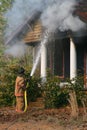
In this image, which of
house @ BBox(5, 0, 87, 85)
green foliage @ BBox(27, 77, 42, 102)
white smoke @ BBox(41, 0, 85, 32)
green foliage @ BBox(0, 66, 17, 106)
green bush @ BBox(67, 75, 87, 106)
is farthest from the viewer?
house @ BBox(5, 0, 87, 85)

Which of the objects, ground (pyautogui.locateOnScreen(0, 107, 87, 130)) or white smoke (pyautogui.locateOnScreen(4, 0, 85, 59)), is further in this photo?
white smoke (pyautogui.locateOnScreen(4, 0, 85, 59))

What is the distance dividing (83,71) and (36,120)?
7.51 m

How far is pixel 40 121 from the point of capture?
1105 cm

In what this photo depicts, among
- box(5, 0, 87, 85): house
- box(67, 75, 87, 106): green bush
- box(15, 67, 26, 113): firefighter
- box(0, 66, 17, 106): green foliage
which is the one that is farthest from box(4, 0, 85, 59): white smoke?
box(15, 67, 26, 113): firefighter

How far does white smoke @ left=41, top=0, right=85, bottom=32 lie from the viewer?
15.9 metres

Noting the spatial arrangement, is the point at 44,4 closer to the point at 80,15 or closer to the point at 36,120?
the point at 80,15

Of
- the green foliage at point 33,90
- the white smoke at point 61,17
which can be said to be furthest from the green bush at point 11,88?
the white smoke at point 61,17

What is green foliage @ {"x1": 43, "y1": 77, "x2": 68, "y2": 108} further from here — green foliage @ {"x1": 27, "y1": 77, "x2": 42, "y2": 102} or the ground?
green foliage @ {"x1": 27, "y1": 77, "x2": 42, "y2": 102}

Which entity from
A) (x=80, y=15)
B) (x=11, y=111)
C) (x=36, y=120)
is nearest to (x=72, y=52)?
(x=80, y=15)

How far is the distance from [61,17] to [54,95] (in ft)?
14.2

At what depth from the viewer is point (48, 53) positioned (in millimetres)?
20266

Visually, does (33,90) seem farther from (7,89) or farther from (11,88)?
(7,89)

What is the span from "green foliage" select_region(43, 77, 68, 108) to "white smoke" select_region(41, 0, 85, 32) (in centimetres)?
291

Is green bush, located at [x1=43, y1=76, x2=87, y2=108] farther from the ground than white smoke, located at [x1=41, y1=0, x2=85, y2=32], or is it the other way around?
white smoke, located at [x1=41, y1=0, x2=85, y2=32]
